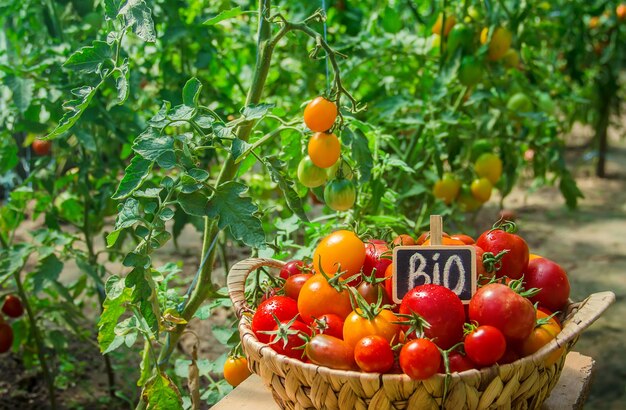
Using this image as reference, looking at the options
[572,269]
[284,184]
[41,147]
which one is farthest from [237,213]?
[572,269]

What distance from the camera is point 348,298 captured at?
1188mm

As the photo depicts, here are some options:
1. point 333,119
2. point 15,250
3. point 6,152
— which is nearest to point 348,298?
point 333,119

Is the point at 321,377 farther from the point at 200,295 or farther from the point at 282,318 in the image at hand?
the point at 200,295

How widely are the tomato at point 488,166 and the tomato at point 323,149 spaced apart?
112cm

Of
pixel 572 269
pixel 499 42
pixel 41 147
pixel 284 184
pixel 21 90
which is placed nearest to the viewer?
pixel 284 184

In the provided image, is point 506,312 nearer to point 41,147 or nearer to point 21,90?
point 21,90

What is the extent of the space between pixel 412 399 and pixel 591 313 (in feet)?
1.06

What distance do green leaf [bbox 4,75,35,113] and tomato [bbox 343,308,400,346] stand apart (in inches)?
42.4

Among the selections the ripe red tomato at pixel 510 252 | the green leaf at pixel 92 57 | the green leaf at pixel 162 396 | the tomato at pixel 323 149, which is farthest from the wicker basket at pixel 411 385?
the green leaf at pixel 92 57

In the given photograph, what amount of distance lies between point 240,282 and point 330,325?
0.26 m

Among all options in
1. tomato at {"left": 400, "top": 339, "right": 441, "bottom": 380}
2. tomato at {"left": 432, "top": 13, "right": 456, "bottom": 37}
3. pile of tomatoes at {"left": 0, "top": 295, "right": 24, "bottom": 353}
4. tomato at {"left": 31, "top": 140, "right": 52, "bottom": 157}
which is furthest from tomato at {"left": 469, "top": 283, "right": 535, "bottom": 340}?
tomato at {"left": 31, "top": 140, "right": 52, "bottom": 157}

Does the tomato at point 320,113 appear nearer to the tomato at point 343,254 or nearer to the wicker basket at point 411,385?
the tomato at point 343,254

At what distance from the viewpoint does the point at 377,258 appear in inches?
51.2

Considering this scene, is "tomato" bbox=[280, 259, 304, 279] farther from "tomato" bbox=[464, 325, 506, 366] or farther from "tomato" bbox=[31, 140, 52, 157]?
"tomato" bbox=[31, 140, 52, 157]
